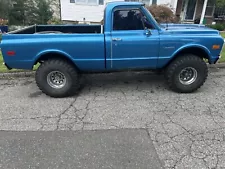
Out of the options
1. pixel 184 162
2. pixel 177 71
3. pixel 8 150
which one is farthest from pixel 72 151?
pixel 177 71

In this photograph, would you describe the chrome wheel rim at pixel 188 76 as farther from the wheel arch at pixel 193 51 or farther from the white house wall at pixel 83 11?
the white house wall at pixel 83 11

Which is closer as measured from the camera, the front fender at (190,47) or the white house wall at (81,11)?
the front fender at (190,47)

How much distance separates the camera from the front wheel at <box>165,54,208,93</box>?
430 centimetres

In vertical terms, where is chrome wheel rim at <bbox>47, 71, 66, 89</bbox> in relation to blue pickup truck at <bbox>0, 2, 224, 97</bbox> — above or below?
below

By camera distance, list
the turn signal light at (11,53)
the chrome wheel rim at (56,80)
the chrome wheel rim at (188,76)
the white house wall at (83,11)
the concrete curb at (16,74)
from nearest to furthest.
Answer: the turn signal light at (11,53) → the chrome wheel rim at (56,80) → the chrome wheel rim at (188,76) → the concrete curb at (16,74) → the white house wall at (83,11)

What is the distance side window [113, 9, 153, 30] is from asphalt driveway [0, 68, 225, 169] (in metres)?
1.49

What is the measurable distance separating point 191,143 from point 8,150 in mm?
2690

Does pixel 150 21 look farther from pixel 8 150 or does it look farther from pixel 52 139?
pixel 8 150

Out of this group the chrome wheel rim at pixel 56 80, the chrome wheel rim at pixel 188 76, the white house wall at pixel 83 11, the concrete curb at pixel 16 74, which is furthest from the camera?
the white house wall at pixel 83 11

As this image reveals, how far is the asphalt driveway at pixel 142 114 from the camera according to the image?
2.78 m

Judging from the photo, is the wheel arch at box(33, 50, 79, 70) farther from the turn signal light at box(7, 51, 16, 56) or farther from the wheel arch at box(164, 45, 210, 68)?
the wheel arch at box(164, 45, 210, 68)

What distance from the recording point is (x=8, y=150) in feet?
9.07

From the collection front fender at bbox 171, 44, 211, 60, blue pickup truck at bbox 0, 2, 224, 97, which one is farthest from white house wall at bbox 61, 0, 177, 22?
front fender at bbox 171, 44, 211, 60

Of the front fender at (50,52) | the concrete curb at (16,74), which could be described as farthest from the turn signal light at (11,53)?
the concrete curb at (16,74)
